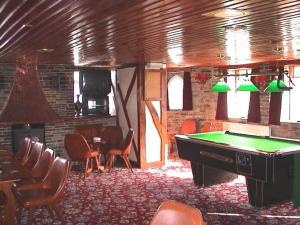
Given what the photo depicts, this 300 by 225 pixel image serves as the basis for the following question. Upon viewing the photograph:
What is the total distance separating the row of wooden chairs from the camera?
4.23 meters

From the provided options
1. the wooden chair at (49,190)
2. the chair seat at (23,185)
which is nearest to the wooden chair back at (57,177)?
the wooden chair at (49,190)

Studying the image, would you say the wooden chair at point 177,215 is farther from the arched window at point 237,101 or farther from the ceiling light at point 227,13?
the arched window at point 237,101

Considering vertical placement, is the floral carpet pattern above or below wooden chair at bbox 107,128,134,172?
below

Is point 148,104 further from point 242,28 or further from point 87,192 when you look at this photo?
point 242,28

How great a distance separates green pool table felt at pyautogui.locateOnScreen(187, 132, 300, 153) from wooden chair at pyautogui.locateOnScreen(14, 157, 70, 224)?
103 inches

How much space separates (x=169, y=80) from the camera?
35.1ft

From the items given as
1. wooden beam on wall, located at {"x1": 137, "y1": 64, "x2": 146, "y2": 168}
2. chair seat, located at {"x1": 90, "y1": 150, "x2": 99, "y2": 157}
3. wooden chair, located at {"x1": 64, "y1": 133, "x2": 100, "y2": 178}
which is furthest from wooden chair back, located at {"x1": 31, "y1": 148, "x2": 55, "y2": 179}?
wooden beam on wall, located at {"x1": 137, "y1": 64, "x2": 146, "y2": 168}

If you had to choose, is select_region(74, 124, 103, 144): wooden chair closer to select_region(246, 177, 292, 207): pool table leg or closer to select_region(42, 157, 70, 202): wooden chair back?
select_region(42, 157, 70, 202): wooden chair back

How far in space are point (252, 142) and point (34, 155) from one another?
3.66 m

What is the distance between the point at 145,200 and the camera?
5.78 meters

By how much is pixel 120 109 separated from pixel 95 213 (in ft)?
13.9

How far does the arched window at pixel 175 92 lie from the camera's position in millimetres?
10672

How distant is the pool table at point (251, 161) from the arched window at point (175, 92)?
3.84 metres

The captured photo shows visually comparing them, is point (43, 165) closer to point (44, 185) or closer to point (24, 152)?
point (44, 185)
